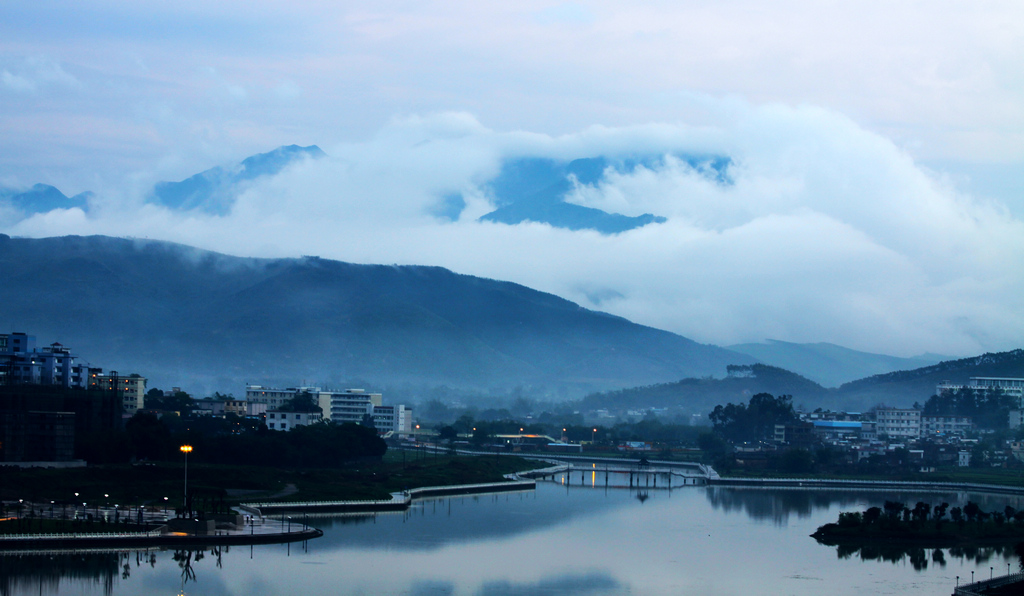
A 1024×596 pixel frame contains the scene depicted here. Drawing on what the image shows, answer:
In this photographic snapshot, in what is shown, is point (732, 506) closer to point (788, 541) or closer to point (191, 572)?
point (788, 541)

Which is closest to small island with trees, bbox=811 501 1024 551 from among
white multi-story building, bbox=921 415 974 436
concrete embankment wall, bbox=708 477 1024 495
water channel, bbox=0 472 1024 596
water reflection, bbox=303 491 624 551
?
water channel, bbox=0 472 1024 596

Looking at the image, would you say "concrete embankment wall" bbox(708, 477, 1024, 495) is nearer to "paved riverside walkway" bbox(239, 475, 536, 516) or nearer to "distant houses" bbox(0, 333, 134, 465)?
"paved riverside walkway" bbox(239, 475, 536, 516)

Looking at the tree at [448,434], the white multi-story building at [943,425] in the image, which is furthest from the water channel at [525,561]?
the white multi-story building at [943,425]

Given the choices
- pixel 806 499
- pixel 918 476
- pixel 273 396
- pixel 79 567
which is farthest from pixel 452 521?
pixel 273 396

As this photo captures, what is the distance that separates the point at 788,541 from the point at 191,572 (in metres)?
23.7

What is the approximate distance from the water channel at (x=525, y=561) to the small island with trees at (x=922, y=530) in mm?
1270

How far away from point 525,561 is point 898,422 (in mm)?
88695

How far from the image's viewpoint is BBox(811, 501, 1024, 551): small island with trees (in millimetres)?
49781

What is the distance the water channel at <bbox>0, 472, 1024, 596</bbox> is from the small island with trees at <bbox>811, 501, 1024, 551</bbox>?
1270 millimetres

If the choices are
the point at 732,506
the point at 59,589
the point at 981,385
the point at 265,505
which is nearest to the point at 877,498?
the point at 732,506

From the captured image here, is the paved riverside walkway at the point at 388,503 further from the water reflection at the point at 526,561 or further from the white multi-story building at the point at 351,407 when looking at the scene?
the white multi-story building at the point at 351,407

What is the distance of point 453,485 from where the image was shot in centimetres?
6869

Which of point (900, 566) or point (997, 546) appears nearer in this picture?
point (900, 566)

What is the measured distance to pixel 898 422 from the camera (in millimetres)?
124375
